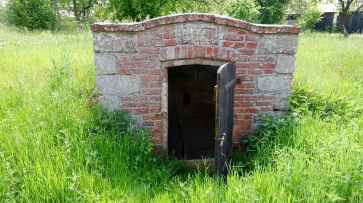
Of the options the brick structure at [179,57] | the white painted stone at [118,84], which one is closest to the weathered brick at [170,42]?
the brick structure at [179,57]

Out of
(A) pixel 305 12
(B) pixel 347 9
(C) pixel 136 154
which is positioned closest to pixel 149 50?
(C) pixel 136 154

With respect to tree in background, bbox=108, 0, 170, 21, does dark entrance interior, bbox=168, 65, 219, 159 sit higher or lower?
lower

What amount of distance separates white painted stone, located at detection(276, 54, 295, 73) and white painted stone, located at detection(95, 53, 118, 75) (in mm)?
2540

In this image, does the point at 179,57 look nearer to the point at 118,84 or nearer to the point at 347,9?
the point at 118,84

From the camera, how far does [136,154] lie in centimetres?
388

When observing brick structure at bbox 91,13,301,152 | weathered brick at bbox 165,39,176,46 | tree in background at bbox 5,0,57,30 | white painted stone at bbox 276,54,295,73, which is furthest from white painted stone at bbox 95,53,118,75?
tree in background at bbox 5,0,57,30

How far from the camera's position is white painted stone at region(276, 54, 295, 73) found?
13.6ft

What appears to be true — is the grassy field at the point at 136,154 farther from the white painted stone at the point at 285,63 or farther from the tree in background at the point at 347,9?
the tree in background at the point at 347,9

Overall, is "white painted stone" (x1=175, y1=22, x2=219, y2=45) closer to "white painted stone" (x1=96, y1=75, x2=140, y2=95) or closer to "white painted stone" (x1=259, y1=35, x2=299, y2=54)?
"white painted stone" (x1=259, y1=35, x2=299, y2=54)

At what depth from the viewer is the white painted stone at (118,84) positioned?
159 inches

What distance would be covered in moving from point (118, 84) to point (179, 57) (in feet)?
3.39

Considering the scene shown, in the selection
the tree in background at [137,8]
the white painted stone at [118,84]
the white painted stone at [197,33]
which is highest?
the tree in background at [137,8]

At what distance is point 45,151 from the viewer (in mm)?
3277

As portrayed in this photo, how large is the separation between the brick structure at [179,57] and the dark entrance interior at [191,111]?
2.30m
